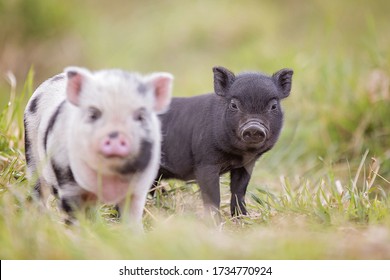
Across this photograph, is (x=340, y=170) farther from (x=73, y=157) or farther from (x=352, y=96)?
(x=73, y=157)

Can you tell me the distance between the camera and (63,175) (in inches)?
195

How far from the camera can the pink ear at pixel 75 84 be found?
4754 mm

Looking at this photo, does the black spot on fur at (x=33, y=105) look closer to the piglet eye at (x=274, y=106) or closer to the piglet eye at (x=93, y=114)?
the piglet eye at (x=93, y=114)

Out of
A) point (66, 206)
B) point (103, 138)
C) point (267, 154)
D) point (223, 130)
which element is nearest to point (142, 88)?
point (103, 138)

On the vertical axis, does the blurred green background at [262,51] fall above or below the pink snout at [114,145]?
below

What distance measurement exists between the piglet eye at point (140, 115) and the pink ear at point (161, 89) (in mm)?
249

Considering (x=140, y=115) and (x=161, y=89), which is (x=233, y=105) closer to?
(x=161, y=89)

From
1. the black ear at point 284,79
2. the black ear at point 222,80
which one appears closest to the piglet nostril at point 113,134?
the black ear at point 222,80

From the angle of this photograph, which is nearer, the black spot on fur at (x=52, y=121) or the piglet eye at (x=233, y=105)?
the black spot on fur at (x=52, y=121)

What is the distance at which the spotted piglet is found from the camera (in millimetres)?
4566

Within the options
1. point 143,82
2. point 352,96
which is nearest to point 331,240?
point 143,82

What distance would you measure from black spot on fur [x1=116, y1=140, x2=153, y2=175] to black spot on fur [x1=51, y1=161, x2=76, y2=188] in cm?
39

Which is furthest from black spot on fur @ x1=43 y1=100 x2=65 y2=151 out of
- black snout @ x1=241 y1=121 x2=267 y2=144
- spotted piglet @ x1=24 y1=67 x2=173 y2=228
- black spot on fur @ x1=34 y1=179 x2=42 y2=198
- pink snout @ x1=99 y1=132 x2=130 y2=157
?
black snout @ x1=241 y1=121 x2=267 y2=144

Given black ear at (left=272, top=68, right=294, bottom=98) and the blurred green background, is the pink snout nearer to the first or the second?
black ear at (left=272, top=68, right=294, bottom=98)
